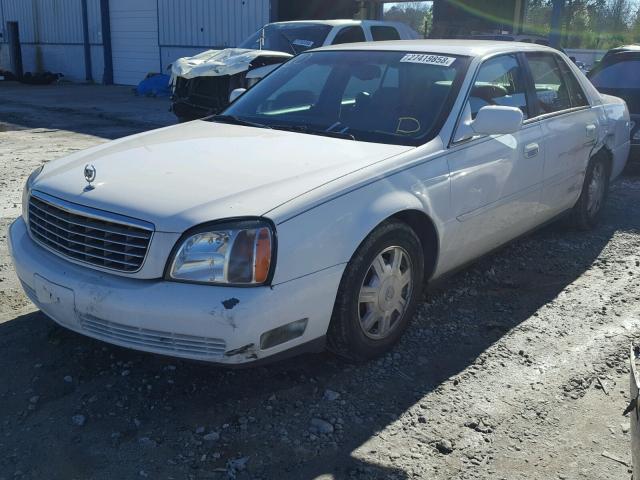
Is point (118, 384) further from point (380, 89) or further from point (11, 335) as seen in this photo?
point (380, 89)

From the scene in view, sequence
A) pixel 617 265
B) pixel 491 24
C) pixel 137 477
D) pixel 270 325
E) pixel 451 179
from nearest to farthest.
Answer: pixel 137 477 < pixel 270 325 < pixel 451 179 < pixel 617 265 < pixel 491 24

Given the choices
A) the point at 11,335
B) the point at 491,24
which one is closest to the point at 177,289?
the point at 11,335

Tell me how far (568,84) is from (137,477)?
4.33 m

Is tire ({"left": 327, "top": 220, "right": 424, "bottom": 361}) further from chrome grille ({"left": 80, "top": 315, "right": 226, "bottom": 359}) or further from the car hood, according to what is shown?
chrome grille ({"left": 80, "top": 315, "right": 226, "bottom": 359})

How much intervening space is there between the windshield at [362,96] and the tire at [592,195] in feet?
6.58

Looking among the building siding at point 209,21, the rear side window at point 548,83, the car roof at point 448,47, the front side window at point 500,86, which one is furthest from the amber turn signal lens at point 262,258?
the building siding at point 209,21

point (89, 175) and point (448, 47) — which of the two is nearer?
point (89, 175)

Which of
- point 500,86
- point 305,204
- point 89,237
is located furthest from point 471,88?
point 89,237

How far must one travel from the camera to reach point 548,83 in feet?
16.4

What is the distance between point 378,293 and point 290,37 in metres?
8.50

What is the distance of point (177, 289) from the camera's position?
109 inches

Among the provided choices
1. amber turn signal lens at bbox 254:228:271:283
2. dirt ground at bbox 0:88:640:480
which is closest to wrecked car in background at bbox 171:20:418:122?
dirt ground at bbox 0:88:640:480

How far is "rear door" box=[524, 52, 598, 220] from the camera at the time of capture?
15.4ft

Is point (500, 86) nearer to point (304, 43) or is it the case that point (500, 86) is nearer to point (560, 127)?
point (560, 127)
